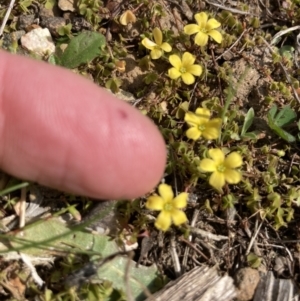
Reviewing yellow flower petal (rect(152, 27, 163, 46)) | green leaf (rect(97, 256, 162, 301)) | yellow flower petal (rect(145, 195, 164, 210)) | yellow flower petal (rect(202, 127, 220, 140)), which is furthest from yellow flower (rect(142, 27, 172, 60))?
green leaf (rect(97, 256, 162, 301))

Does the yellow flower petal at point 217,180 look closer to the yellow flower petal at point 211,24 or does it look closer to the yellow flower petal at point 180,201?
the yellow flower petal at point 180,201

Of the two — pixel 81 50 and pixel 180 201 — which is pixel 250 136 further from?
pixel 81 50

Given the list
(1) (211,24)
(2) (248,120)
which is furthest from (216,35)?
(2) (248,120)

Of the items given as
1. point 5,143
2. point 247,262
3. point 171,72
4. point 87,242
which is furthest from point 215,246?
point 5,143

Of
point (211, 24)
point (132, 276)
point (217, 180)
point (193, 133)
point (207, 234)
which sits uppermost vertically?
point (211, 24)

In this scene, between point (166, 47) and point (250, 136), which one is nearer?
point (250, 136)

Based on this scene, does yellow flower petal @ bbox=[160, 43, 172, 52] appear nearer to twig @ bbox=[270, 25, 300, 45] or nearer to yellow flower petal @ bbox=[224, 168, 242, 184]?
twig @ bbox=[270, 25, 300, 45]

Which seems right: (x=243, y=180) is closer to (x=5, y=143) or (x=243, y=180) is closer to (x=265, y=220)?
(x=265, y=220)
